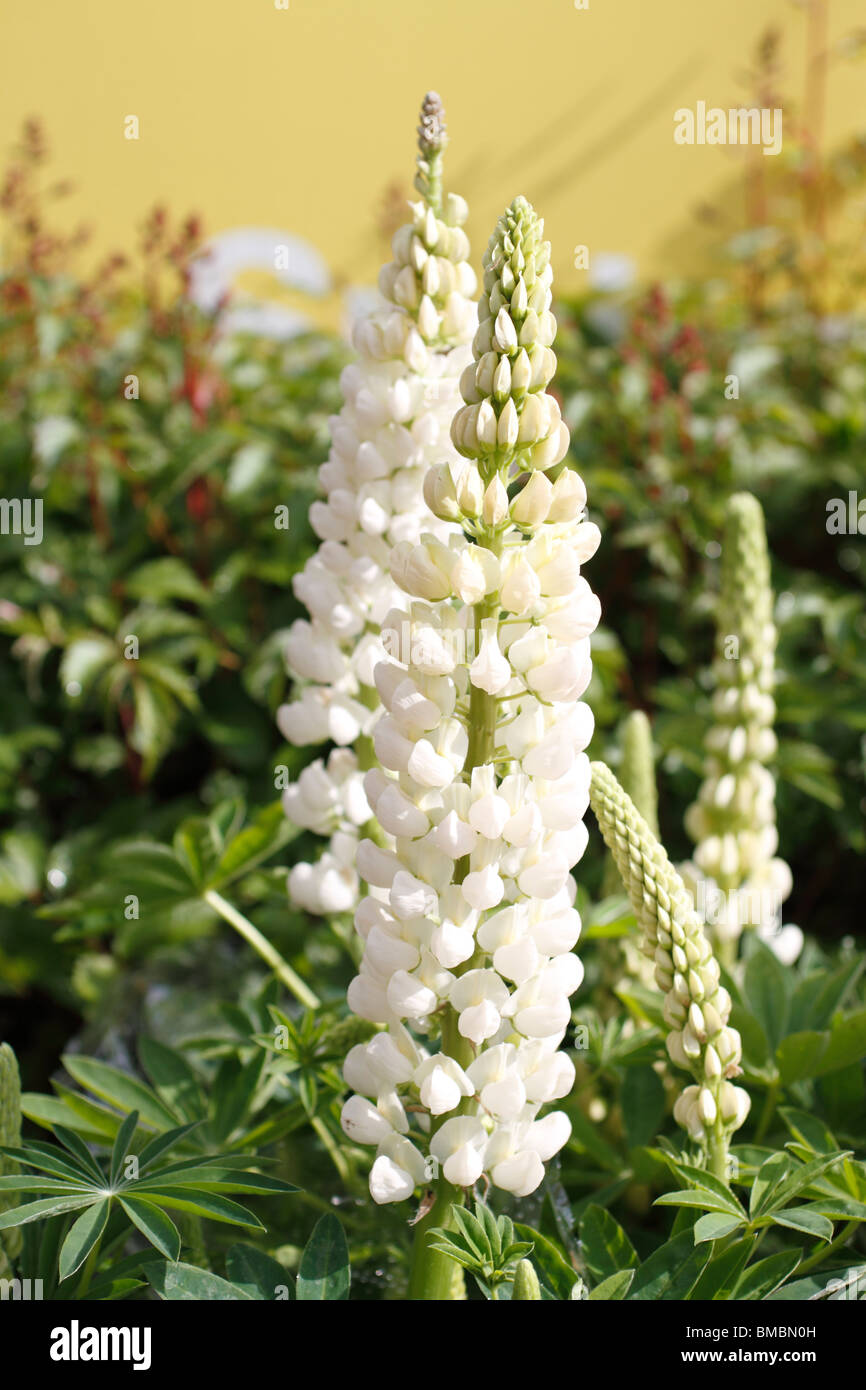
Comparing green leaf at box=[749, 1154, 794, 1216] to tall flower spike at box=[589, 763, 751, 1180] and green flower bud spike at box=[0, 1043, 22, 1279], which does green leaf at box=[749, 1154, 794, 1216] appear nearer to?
tall flower spike at box=[589, 763, 751, 1180]

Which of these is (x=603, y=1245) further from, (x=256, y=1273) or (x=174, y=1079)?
(x=174, y=1079)

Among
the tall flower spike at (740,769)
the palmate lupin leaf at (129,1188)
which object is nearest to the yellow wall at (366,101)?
the tall flower spike at (740,769)

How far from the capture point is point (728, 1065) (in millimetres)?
1080

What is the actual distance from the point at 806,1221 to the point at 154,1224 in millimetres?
554

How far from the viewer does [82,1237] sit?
998 millimetres

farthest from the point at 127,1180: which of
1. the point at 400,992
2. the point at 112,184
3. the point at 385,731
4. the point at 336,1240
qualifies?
the point at 112,184

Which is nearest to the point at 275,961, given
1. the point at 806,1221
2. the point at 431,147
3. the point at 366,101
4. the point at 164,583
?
the point at 806,1221

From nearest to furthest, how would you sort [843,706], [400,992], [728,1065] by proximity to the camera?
[400,992] < [728,1065] < [843,706]

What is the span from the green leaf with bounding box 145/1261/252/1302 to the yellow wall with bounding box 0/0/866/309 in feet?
10.6

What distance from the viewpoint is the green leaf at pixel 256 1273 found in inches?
40.7

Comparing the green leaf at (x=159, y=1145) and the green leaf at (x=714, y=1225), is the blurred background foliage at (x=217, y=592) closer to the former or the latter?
the green leaf at (x=159, y=1145)
